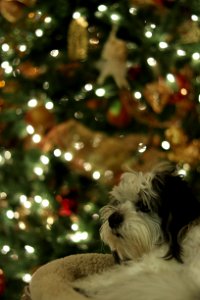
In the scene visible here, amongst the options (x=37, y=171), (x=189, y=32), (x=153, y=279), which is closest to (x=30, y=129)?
(x=37, y=171)

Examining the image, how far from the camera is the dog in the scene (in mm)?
966

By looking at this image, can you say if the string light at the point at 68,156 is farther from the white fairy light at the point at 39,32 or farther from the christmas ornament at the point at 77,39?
the white fairy light at the point at 39,32

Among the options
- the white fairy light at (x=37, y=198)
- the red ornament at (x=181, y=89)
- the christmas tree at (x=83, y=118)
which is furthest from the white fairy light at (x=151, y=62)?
the white fairy light at (x=37, y=198)

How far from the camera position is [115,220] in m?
1.25

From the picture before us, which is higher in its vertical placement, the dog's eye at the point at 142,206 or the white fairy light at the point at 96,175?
the white fairy light at the point at 96,175

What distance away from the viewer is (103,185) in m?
1.99

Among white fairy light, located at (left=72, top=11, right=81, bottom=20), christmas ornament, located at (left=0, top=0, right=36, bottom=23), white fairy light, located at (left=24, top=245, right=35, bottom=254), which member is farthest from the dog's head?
christmas ornament, located at (left=0, top=0, right=36, bottom=23)

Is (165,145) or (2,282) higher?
(165,145)

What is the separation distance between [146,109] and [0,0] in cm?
77

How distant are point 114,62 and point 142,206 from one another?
0.90m

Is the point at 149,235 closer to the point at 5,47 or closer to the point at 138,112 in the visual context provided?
the point at 138,112

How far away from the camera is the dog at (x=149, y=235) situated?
966 mm

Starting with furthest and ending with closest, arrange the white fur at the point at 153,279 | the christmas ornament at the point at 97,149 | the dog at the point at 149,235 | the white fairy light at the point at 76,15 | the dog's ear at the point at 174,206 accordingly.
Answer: the white fairy light at the point at 76,15 → the christmas ornament at the point at 97,149 → the dog's ear at the point at 174,206 → the dog at the point at 149,235 → the white fur at the point at 153,279

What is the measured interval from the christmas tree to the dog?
67 centimetres
